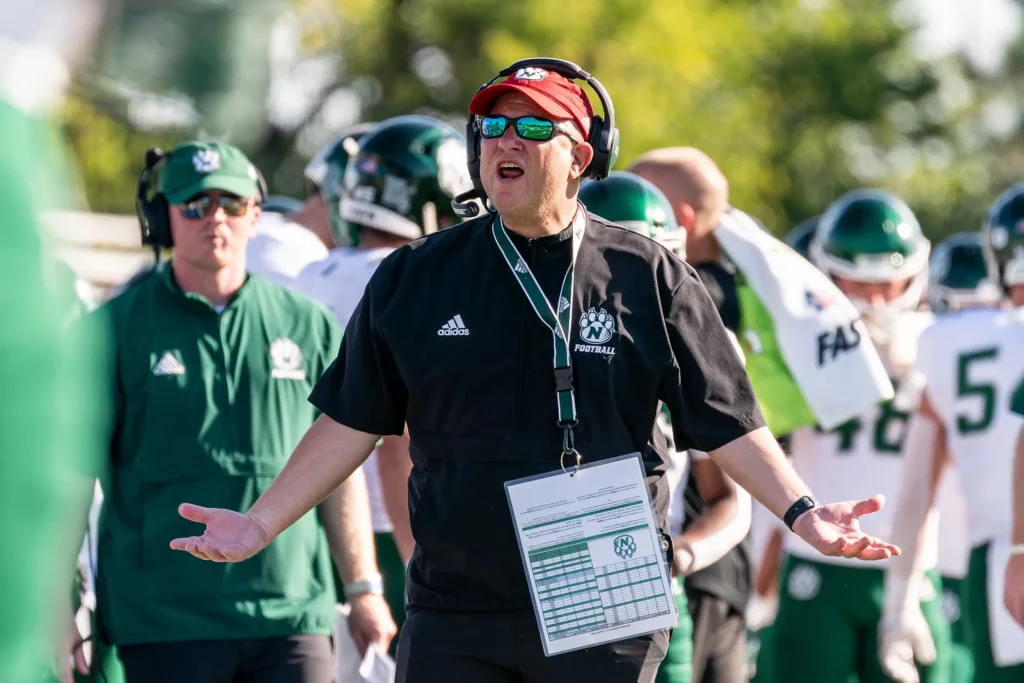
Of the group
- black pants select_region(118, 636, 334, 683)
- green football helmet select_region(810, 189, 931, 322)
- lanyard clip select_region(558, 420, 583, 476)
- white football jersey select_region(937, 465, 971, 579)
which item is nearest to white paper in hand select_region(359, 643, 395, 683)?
black pants select_region(118, 636, 334, 683)

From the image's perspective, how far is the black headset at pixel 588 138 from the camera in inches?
166

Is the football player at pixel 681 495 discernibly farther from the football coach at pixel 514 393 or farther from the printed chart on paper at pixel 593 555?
the football coach at pixel 514 393

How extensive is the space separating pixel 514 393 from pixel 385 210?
301 cm

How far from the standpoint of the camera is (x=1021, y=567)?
5414mm

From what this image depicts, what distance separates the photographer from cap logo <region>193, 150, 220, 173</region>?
18.6 ft

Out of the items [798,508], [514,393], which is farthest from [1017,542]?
[514,393]

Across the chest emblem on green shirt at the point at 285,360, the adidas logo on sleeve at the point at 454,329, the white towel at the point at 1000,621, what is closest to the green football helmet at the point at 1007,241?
the white towel at the point at 1000,621

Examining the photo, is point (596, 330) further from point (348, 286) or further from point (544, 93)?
point (348, 286)

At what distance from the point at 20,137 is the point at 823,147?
36.0 metres

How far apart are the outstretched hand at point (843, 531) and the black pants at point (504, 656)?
1.61 ft

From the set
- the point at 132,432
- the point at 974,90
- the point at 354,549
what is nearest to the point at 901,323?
the point at 354,549

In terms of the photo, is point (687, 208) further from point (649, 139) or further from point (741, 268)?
point (649, 139)

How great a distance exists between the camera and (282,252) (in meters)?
7.14

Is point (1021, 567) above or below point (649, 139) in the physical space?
below
